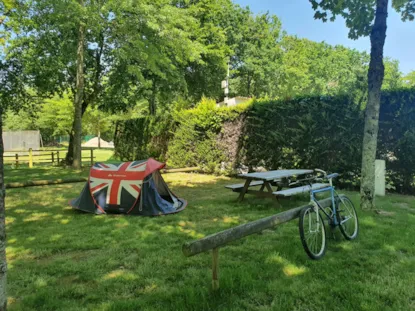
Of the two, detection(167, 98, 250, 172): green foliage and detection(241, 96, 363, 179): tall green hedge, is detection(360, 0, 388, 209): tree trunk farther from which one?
detection(167, 98, 250, 172): green foliage

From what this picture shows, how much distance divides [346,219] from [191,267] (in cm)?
214

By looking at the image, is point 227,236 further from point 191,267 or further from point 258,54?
point 258,54

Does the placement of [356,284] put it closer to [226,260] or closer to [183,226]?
[226,260]

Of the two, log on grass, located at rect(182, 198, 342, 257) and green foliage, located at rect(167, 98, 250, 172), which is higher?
green foliage, located at rect(167, 98, 250, 172)

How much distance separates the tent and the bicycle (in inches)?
112

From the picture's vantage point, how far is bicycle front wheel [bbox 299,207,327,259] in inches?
129

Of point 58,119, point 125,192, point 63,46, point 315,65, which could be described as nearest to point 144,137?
point 63,46

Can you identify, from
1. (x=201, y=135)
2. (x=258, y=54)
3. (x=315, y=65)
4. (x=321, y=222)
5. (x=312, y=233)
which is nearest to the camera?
(x=312, y=233)

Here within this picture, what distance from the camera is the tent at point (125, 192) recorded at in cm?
564

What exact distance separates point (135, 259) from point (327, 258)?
2.09 m

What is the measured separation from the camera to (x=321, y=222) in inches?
140

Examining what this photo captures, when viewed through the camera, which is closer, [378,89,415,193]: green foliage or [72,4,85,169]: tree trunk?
[378,89,415,193]: green foliage

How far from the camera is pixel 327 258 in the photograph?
3.45 meters

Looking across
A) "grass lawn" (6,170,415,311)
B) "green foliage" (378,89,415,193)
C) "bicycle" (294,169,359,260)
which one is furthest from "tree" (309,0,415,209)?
"green foliage" (378,89,415,193)
